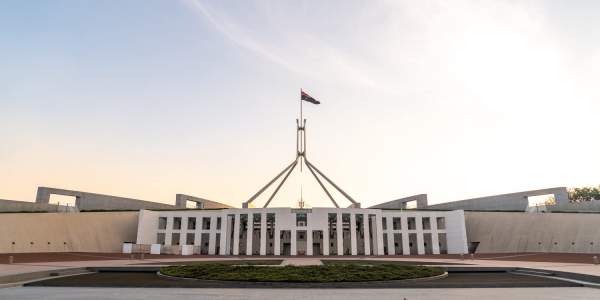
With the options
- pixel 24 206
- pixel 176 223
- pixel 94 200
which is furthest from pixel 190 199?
pixel 24 206

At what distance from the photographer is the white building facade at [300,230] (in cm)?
4528

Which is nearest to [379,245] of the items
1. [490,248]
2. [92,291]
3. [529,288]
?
[490,248]

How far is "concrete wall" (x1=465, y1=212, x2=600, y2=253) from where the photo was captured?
143 feet

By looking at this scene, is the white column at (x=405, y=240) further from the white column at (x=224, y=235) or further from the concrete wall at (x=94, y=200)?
the concrete wall at (x=94, y=200)

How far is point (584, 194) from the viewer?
3241 inches

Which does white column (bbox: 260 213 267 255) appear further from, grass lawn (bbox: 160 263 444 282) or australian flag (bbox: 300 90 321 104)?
grass lawn (bbox: 160 263 444 282)

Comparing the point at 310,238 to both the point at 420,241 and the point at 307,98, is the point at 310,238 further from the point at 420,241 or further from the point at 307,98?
the point at 307,98

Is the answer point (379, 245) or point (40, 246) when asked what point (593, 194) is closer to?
point (379, 245)

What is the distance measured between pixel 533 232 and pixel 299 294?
45.8m

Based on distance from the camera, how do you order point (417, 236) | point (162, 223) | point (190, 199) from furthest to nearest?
point (190, 199), point (162, 223), point (417, 236)

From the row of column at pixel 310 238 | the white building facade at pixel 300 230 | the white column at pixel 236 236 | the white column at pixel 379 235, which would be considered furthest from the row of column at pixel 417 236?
the white column at pixel 236 236

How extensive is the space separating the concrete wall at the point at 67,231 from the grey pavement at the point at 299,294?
33.8 meters

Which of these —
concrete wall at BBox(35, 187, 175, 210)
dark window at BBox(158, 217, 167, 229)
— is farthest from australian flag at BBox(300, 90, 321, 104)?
concrete wall at BBox(35, 187, 175, 210)

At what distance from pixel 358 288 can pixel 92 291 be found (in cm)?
1018
